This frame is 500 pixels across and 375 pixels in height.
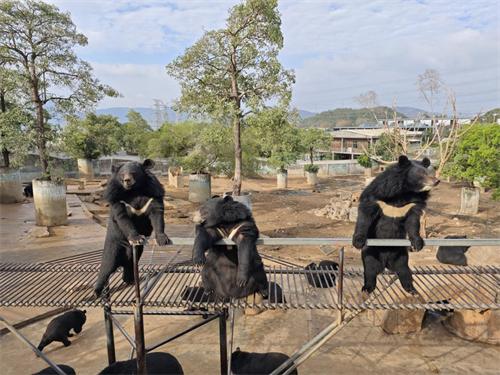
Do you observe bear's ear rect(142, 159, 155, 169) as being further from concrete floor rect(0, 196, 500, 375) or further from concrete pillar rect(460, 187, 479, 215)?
concrete pillar rect(460, 187, 479, 215)

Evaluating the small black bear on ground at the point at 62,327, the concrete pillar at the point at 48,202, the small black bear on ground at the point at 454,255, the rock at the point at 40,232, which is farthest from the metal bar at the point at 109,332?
the concrete pillar at the point at 48,202

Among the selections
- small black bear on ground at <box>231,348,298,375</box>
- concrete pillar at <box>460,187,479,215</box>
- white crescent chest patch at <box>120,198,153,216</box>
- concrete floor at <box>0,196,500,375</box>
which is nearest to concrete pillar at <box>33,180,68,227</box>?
concrete floor at <box>0,196,500,375</box>

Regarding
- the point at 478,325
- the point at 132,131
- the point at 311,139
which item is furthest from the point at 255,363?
the point at 132,131

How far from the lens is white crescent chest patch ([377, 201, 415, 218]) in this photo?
11.0ft

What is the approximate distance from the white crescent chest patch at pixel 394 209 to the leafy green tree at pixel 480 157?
13.1 m

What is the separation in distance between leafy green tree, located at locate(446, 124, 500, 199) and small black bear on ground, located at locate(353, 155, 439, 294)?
13065mm

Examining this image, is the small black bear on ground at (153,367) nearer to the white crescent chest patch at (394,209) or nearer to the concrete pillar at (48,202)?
the white crescent chest patch at (394,209)

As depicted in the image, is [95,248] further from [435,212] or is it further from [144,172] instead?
[435,212]

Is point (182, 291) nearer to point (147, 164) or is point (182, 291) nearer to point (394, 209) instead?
point (147, 164)

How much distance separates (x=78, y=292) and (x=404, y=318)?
4.61 meters

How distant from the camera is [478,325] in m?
5.38

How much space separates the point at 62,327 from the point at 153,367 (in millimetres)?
2174

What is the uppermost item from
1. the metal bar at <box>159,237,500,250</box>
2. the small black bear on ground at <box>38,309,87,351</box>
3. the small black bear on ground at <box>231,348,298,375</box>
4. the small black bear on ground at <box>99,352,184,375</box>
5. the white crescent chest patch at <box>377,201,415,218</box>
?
the white crescent chest patch at <box>377,201,415,218</box>

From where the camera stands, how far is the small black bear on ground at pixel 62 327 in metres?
5.00
